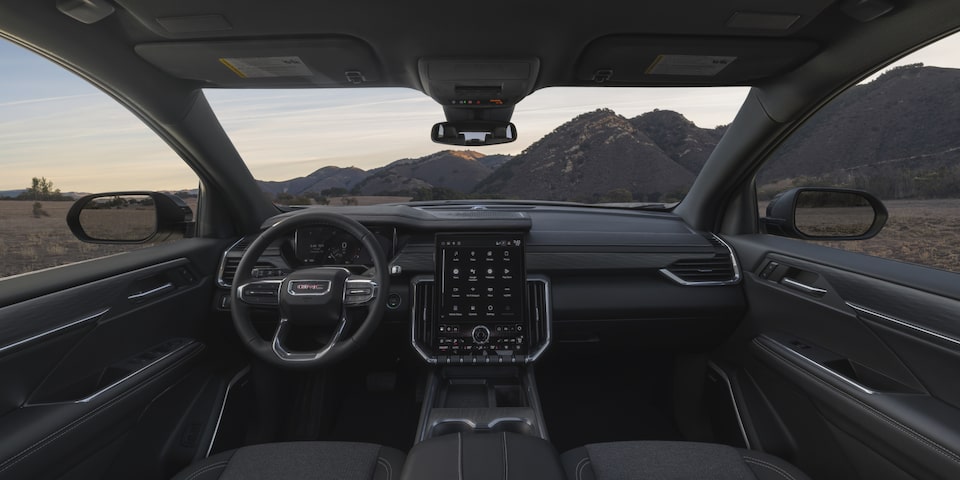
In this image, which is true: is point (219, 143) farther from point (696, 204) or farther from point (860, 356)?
point (860, 356)

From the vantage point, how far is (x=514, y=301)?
2.90m

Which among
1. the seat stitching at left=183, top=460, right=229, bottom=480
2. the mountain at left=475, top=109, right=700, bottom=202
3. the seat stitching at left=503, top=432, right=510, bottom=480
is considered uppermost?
the mountain at left=475, top=109, right=700, bottom=202

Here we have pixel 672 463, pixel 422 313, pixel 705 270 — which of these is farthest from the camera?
pixel 705 270

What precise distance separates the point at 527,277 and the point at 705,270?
3.44 feet

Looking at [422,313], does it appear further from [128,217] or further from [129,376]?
[128,217]

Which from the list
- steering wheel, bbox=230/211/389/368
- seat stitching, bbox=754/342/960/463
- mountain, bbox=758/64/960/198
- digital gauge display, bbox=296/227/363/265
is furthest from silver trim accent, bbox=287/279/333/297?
mountain, bbox=758/64/960/198

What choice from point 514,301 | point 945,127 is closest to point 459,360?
point 514,301

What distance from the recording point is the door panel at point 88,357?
1.71 meters

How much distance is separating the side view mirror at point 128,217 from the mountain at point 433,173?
1117 millimetres

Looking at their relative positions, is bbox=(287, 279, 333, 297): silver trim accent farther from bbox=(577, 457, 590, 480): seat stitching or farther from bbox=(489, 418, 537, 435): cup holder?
bbox=(577, 457, 590, 480): seat stitching

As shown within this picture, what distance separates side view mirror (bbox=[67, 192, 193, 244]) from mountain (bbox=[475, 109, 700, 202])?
1.77 metres

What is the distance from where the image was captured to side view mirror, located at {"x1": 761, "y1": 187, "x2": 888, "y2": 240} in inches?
98.4

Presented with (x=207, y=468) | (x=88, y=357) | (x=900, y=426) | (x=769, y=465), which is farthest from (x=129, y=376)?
(x=900, y=426)

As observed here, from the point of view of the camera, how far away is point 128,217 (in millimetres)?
2676
